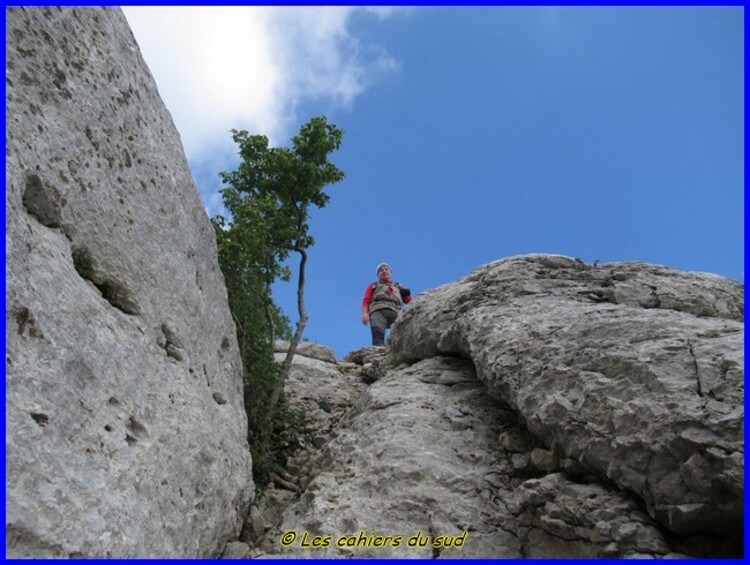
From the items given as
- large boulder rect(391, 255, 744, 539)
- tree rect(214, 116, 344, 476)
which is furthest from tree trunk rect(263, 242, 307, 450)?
large boulder rect(391, 255, 744, 539)

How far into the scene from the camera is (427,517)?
10.0m

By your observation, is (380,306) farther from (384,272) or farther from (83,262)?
(83,262)

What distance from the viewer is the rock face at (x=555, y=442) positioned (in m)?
8.53

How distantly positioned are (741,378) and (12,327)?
31.0 ft

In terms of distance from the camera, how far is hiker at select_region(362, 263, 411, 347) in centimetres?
2306

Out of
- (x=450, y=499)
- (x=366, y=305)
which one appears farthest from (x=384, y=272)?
(x=450, y=499)

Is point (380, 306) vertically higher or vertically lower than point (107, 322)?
higher

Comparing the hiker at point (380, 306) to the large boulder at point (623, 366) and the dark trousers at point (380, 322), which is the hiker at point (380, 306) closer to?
the dark trousers at point (380, 322)

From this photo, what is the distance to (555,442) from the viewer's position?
34.0 feet

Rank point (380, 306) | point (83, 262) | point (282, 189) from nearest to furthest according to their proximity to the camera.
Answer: point (83, 262) < point (282, 189) < point (380, 306)

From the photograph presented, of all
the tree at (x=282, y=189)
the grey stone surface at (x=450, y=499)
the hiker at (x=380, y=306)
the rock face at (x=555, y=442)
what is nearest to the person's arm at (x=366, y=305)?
the hiker at (x=380, y=306)

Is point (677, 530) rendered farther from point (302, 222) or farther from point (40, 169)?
point (302, 222)

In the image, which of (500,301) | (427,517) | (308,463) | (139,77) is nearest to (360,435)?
(308,463)

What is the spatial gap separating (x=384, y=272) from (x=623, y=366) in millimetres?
14220
